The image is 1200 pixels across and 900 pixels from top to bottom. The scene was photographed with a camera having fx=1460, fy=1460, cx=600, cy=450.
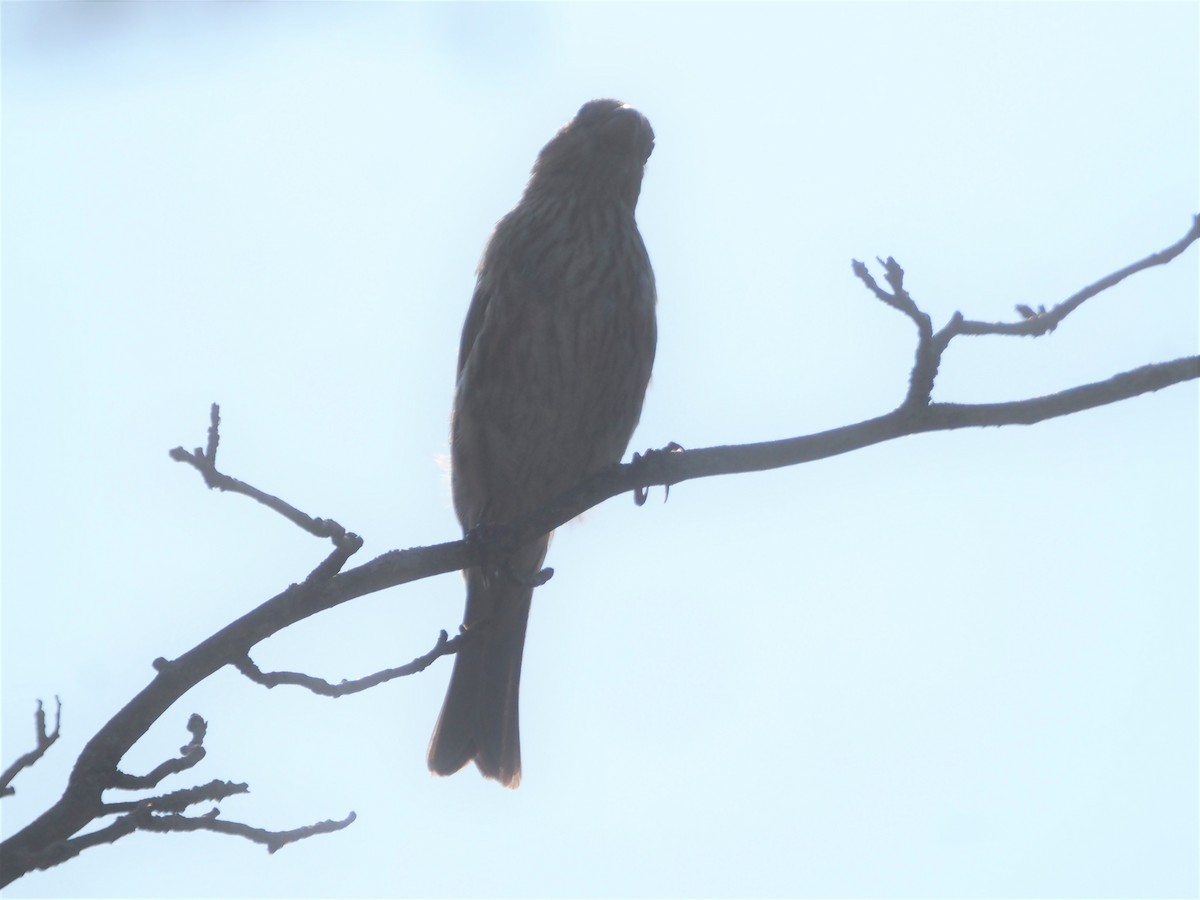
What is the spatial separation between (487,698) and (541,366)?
1657mm

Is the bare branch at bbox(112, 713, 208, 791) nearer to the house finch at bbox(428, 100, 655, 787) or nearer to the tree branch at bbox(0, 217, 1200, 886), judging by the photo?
the tree branch at bbox(0, 217, 1200, 886)

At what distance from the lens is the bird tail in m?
6.66

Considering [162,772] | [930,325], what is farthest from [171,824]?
[930,325]

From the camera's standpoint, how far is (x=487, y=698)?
681 centimetres

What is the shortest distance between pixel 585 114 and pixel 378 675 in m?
3.67

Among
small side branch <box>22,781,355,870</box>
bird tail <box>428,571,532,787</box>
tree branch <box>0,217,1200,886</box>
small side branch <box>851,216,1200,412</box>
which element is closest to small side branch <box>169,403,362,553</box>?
tree branch <box>0,217,1200,886</box>

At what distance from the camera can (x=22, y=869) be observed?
336 centimetres

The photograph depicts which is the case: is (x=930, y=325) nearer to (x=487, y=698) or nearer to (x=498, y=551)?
(x=498, y=551)

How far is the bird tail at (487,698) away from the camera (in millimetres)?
6660

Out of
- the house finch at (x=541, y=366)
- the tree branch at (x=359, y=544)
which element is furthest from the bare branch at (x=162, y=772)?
the house finch at (x=541, y=366)

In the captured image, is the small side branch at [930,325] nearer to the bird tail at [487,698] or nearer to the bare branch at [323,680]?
the bare branch at [323,680]

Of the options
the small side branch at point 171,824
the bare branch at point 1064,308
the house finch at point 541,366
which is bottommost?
the small side branch at point 171,824

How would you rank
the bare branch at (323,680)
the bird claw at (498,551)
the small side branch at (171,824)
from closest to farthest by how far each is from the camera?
the small side branch at (171,824) → the bare branch at (323,680) → the bird claw at (498,551)

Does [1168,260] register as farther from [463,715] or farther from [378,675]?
[463,715]
